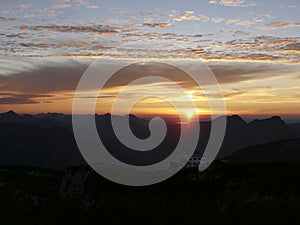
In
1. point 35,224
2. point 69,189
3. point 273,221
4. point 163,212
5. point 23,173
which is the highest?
point 273,221

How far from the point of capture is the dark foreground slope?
6744cm

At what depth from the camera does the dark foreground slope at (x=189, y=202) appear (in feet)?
221

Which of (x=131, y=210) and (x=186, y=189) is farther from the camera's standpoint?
(x=186, y=189)

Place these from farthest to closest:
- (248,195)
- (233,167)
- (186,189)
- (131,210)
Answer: (233,167) → (186,189) → (131,210) → (248,195)

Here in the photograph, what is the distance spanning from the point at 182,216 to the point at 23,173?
345 feet

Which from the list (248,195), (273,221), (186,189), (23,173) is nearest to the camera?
(273,221)

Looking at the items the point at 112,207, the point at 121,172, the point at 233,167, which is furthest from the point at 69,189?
the point at 233,167

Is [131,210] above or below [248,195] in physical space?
below

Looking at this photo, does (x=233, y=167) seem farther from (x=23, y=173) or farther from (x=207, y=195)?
(x=23, y=173)

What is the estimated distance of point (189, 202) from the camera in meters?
76.8

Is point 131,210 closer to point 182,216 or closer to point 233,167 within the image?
point 182,216

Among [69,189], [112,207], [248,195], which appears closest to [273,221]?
[248,195]

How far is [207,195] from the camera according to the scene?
3110 inches

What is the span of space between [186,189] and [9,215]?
1804 inches
